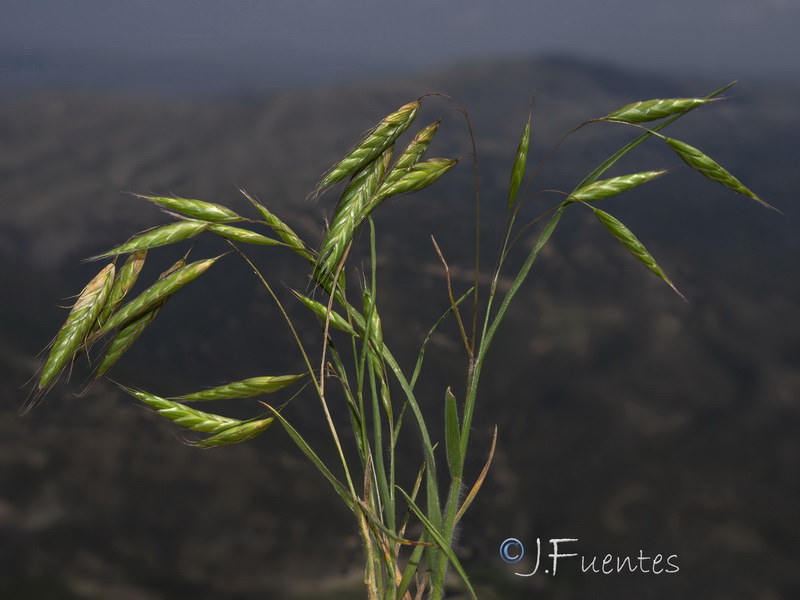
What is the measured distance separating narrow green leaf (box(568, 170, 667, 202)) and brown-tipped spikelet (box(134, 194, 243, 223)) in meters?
0.26

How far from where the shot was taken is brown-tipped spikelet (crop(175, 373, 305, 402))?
57cm

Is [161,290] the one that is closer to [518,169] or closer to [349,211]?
[349,211]

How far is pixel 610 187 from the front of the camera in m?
0.53

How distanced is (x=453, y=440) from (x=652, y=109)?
0.94 ft

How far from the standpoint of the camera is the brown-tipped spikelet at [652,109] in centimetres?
51

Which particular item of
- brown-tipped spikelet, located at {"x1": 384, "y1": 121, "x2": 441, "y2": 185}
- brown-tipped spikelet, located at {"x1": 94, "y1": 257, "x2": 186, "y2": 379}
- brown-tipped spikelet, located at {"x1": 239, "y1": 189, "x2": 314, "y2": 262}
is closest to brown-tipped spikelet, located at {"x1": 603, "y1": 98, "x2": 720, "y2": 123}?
brown-tipped spikelet, located at {"x1": 384, "y1": 121, "x2": 441, "y2": 185}

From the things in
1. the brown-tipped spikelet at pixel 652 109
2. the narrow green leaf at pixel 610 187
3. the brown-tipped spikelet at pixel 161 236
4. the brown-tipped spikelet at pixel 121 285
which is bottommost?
the brown-tipped spikelet at pixel 121 285

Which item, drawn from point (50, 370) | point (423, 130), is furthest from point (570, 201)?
point (50, 370)

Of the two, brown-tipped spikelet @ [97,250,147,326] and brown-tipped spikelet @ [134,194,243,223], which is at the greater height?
brown-tipped spikelet @ [134,194,243,223]

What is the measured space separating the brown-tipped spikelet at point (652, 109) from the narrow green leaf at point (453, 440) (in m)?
0.25

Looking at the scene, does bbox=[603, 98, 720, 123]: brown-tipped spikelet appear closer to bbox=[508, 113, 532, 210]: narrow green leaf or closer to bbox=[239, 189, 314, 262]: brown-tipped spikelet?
bbox=[508, 113, 532, 210]: narrow green leaf

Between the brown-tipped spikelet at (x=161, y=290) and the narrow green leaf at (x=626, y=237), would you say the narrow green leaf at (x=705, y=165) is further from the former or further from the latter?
the brown-tipped spikelet at (x=161, y=290)

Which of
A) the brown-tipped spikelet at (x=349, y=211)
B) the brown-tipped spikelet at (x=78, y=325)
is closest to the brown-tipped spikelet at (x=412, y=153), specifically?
the brown-tipped spikelet at (x=349, y=211)

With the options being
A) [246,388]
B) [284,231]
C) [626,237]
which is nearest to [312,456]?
[246,388]
